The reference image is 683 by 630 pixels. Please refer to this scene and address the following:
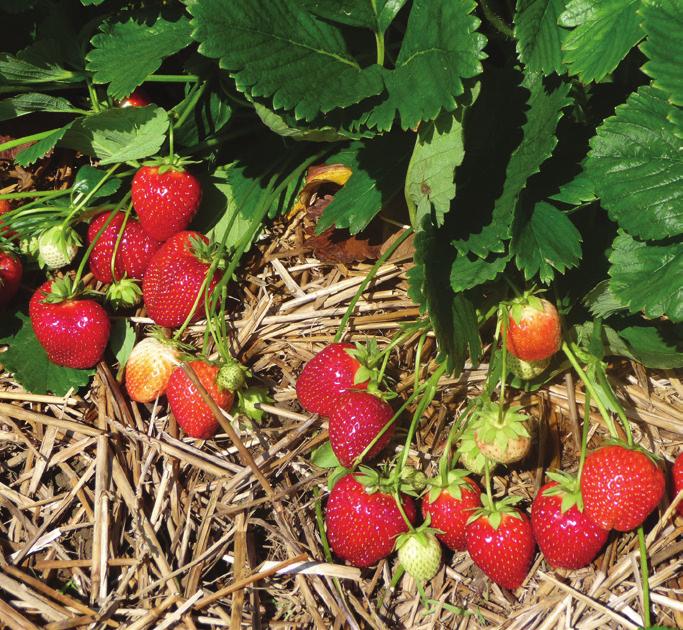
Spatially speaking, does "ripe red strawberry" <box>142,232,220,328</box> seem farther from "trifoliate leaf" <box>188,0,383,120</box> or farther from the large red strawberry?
the large red strawberry

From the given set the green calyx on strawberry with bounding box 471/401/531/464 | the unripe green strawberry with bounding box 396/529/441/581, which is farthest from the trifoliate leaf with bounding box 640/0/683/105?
the unripe green strawberry with bounding box 396/529/441/581

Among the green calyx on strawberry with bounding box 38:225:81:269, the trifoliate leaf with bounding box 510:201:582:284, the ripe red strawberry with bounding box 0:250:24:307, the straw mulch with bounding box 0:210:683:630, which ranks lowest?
the straw mulch with bounding box 0:210:683:630

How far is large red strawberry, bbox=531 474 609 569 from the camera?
1.25 m

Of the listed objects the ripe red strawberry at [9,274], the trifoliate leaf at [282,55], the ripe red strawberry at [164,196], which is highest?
the trifoliate leaf at [282,55]

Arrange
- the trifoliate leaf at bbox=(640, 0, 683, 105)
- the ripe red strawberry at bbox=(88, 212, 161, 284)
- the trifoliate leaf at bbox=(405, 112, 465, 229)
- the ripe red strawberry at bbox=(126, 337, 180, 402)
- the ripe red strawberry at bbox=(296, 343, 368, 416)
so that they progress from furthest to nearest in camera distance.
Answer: the ripe red strawberry at bbox=(88, 212, 161, 284), the ripe red strawberry at bbox=(126, 337, 180, 402), the ripe red strawberry at bbox=(296, 343, 368, 416), the trifoliate leaf at bbox=(405, 112, 465, 229), the trifoliate leaf at bbox=(640, 0, 683, 105)

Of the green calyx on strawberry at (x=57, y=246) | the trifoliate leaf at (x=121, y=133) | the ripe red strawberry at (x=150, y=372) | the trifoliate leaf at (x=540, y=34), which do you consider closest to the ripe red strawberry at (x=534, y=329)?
the trifoliate leaf at (x=540, y=34)

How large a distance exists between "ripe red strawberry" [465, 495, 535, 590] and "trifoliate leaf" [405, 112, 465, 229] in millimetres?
479

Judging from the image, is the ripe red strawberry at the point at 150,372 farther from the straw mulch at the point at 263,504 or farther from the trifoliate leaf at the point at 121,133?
the trifoliate leaf at the point at 121,133

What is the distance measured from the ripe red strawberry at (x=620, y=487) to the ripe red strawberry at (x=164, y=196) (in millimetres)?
894

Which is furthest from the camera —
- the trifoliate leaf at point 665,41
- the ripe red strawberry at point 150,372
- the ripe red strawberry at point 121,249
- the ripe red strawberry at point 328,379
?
the ripe red strawberry at point 121,249

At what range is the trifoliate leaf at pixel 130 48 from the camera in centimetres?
146

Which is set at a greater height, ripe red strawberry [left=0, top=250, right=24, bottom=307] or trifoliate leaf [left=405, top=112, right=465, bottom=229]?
trifoliate leaf [left=405, top=112, right=465, bottom=229]

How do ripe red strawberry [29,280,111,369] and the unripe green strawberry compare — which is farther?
ripe red strawberry [29,280,111,369]

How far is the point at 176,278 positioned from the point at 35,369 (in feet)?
1.16
